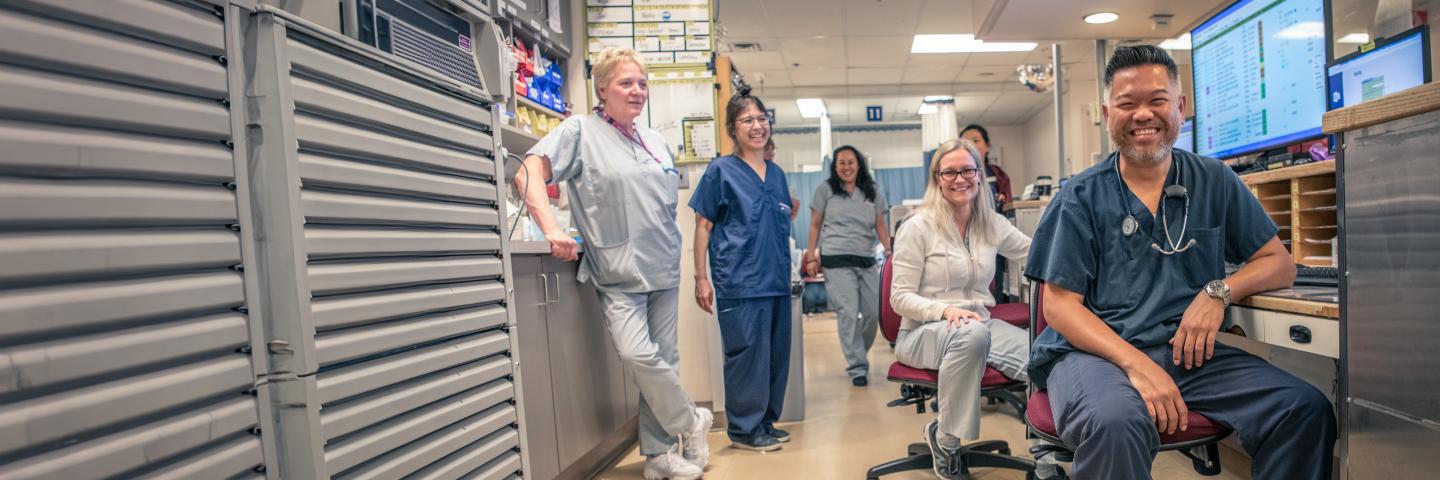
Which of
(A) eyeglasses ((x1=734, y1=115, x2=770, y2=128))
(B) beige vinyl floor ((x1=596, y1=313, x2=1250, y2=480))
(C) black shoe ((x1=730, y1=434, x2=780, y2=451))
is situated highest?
(A) eyeglasses ((x1=734, y1=115, x2=770, y2=128))

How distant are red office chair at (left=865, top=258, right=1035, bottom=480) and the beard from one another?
0.73 m

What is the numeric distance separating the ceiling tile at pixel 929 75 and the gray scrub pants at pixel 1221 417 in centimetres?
703

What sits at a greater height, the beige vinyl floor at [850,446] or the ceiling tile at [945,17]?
the ceiling tile at [945,17]

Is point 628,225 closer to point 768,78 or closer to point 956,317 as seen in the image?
point 956,317

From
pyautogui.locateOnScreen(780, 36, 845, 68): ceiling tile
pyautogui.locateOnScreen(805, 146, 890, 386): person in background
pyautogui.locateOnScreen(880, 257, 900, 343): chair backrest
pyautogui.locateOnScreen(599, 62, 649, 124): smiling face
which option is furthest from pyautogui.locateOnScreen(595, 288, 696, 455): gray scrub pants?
pyautogui.locateOnScreen(780, 36, 845, 68): ceiling tile

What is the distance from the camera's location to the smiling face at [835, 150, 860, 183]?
415cm

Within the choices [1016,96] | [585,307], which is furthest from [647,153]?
[1016,96]

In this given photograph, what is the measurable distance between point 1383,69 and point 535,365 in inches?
88.7

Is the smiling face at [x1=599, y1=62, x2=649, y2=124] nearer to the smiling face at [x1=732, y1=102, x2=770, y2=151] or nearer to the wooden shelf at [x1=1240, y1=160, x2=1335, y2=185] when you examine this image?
the smiling face at [x1=732, y1=102, x2=770, y2=151]

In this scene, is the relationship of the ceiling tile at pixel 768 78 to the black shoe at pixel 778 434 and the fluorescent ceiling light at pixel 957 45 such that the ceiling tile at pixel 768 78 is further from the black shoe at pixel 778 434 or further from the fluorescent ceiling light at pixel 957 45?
the black shoe at pixel 778 434

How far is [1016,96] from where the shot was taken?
9.52 meters

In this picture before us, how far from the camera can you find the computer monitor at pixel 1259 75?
6.50 feet

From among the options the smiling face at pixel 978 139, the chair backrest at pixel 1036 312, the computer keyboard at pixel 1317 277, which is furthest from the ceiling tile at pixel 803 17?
the computer keyboard at pixel 1317 277

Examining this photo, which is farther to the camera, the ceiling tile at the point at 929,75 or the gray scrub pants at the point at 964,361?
the ceiling tile at the point at 929,75
